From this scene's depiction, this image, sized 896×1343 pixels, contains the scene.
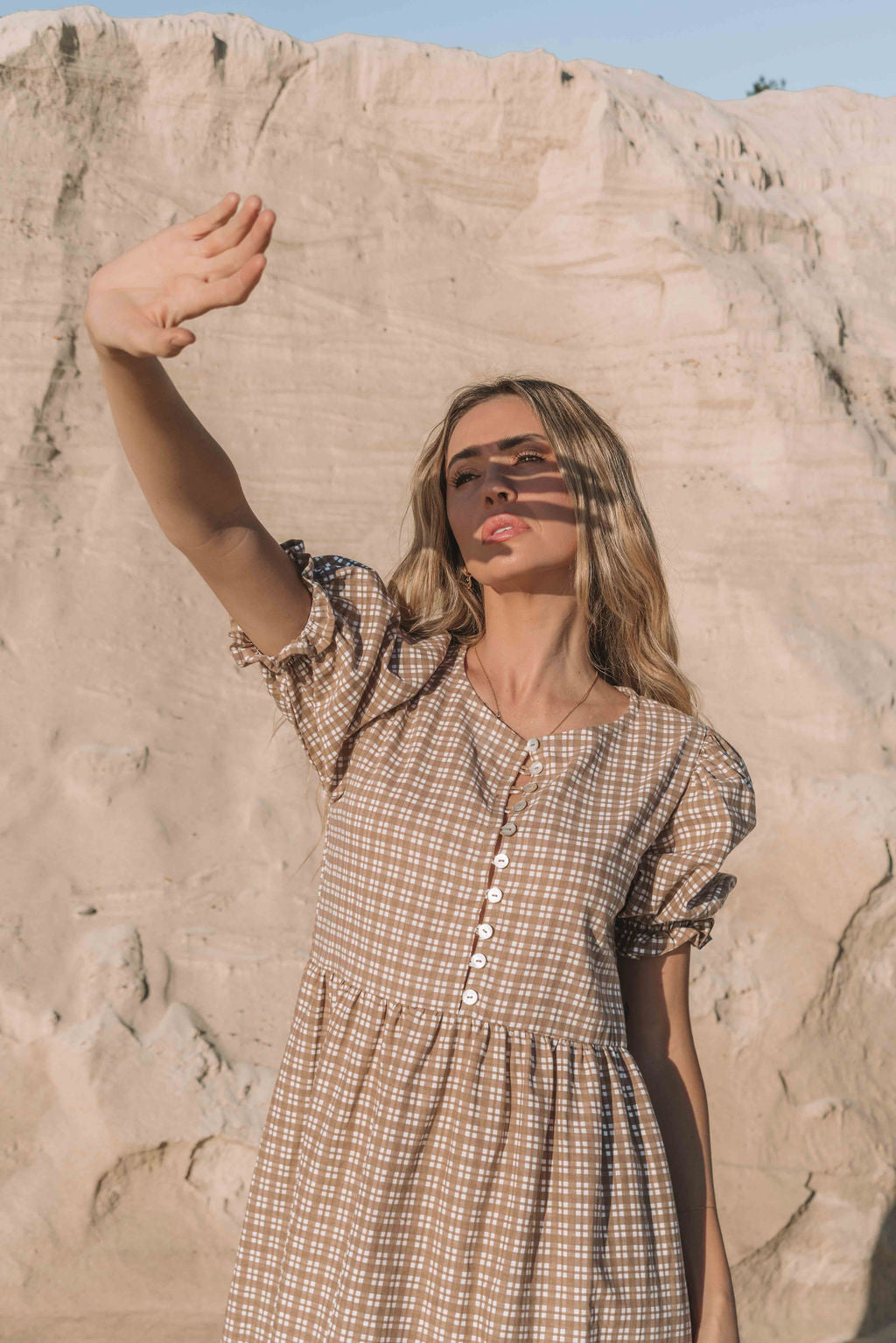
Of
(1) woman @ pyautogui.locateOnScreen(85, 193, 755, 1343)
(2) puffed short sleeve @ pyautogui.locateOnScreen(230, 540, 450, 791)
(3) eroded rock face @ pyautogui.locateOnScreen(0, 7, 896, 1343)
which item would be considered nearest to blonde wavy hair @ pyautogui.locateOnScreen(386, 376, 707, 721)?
(1) woman @ pyautogui.locateOnScreen(85, 193, 755, 1343)

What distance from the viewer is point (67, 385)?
12.0 feet

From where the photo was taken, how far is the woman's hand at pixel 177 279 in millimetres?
1021

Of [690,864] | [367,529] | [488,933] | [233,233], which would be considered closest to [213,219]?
[233,233]

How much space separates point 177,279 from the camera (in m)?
1.05

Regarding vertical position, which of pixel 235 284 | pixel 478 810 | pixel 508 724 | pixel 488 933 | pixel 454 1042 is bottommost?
pixel 454 1042

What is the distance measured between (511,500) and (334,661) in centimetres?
33

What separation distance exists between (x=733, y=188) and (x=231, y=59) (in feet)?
5.97

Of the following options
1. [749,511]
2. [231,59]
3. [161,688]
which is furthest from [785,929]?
[231,59]

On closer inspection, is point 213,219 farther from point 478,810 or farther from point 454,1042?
point 454,1042

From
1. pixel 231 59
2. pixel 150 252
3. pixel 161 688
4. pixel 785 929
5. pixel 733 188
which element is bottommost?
pixel 785 929

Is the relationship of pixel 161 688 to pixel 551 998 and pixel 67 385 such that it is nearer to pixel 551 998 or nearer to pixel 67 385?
pixel 67 385

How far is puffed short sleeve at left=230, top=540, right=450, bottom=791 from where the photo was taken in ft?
4.62

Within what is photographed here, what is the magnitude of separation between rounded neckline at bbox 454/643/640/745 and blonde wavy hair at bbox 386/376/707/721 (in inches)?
2.6

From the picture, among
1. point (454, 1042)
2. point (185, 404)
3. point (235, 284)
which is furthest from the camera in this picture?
point (454, 1042)
